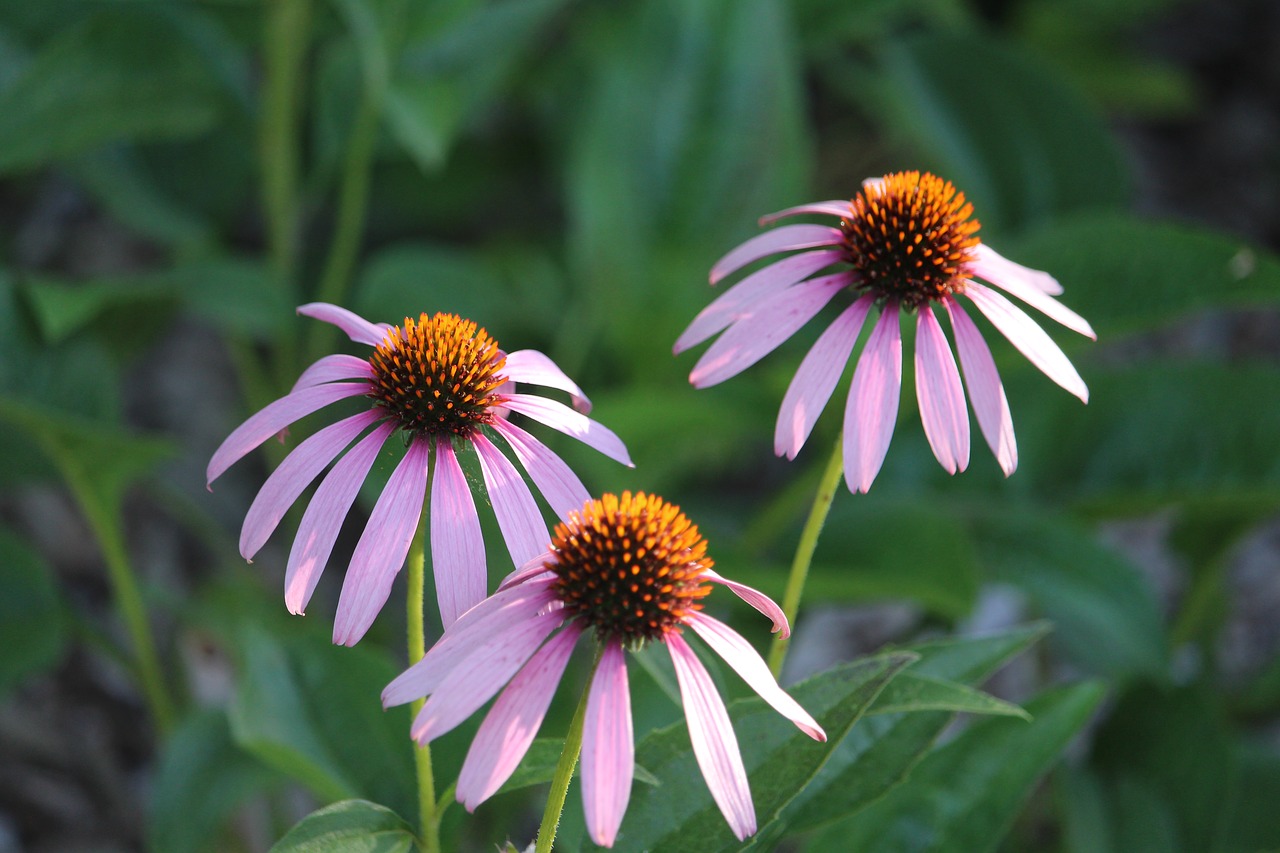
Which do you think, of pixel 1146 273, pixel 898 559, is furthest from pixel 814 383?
pixel 1146 273

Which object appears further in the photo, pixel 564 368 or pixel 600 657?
pixel 564 368

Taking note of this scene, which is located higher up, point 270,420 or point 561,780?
point 270,420

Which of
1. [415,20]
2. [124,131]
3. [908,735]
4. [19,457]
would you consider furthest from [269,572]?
[908,735]

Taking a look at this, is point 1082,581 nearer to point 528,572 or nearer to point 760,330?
point 760,330

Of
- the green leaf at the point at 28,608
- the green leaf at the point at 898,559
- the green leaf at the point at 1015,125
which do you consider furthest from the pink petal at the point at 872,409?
the green leaf at the point at 1015,125

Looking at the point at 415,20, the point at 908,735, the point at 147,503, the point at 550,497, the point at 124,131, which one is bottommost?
the point at 908,735

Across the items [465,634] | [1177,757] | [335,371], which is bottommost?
[1177,757]

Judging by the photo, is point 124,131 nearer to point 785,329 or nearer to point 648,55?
point 648,55
